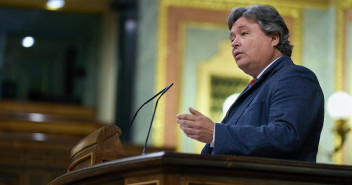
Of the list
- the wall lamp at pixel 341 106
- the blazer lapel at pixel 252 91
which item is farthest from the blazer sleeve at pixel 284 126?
the wall lamp at pixel 341 106

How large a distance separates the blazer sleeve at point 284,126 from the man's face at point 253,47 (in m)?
0.24

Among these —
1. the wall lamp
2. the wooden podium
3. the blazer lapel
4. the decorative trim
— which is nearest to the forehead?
the blazer lapel

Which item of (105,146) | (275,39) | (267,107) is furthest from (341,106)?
(105,146)

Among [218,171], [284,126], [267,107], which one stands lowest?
[218,171]

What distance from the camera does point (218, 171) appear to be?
2.12m

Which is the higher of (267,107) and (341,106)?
(341,106)

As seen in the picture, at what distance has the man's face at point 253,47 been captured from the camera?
2.73 m

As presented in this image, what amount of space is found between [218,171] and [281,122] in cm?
32

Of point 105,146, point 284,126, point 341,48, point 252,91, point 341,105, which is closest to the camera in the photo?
point 284,126

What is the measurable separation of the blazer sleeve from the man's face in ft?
0.77

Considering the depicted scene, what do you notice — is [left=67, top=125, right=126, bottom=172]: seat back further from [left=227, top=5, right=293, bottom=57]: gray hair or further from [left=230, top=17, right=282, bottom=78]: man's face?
[left=227, top=5, right=293, bottom=57]: gray hair

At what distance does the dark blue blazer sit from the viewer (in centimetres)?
231

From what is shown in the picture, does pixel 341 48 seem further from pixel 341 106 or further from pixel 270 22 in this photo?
pixel 270 22

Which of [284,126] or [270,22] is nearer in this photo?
[284,126]
